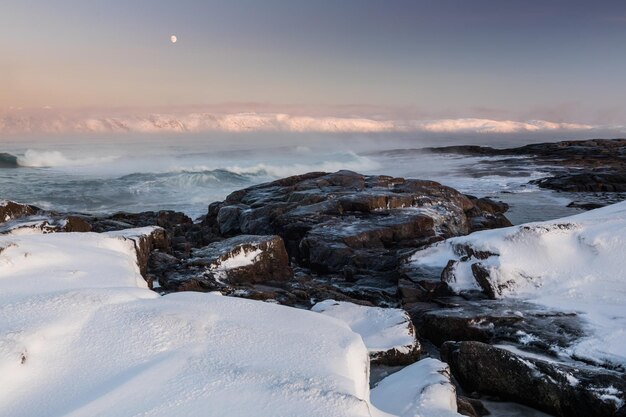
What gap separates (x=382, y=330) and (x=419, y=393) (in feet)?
6.24

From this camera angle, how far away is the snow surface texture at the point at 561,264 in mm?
Answer: 7344

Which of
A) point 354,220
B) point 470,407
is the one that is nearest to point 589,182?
point 354,220

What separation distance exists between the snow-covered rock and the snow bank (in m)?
0.74

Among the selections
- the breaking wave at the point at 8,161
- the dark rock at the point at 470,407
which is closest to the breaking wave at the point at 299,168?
the breaking wave at the point at 8,161

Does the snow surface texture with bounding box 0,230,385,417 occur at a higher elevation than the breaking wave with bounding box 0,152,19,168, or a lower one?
higher

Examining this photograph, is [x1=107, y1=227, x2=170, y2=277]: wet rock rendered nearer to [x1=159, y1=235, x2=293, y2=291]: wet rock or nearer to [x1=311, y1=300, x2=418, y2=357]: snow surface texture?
[x1=159, y1=235, x2=293, y2=291]: wet rock

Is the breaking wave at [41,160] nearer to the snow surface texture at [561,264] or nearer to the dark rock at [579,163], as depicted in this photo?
the dark rock at [579,163]

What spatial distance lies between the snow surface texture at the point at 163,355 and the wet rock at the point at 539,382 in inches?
67.7

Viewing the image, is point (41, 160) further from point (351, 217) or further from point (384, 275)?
point (384, 275)

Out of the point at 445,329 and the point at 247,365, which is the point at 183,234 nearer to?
the point at 445,329

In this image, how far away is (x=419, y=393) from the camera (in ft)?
14.4

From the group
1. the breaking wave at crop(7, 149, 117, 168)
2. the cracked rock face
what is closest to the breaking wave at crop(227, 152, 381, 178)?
the breaking wave at crop(7, 149, 117, 168)

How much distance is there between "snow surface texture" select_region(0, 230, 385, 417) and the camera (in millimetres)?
3408

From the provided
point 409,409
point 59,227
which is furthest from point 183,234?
point 409,409
